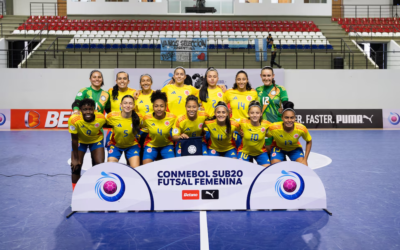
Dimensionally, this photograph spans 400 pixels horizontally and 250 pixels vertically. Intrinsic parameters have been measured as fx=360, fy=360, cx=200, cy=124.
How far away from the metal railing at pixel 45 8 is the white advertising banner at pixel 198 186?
23.3 metres

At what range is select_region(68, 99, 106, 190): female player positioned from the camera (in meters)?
4.66

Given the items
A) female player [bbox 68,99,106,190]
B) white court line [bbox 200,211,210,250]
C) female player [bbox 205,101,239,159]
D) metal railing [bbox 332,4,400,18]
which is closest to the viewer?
white court line [bbox 200,211,210,250]

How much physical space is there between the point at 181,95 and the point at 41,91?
10364 mm

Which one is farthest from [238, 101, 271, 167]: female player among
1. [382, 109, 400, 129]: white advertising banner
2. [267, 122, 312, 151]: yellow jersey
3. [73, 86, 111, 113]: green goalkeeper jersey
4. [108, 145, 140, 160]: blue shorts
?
[382, 109, 400, 129]: white advertising banner

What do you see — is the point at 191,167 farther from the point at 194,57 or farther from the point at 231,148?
the point at 194,57

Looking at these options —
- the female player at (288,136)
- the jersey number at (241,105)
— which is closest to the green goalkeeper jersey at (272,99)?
the jersey number at (241,105)

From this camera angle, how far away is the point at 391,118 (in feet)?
47.5

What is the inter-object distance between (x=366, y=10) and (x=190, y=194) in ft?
81.2

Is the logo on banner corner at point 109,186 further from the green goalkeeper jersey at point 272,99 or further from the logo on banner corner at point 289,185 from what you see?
the green goalkeeper jersey at point 272,99

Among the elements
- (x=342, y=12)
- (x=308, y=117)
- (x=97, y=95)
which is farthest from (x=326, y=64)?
(x=97, y=95)

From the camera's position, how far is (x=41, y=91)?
46.4 feet

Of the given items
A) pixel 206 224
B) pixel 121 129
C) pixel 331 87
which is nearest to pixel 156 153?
pixel 121 129

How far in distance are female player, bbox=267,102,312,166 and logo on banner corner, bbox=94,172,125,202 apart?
2.11 meters

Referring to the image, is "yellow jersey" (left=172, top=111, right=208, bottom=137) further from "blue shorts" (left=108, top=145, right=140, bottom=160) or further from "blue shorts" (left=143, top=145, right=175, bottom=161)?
"blue shorts" (left=108, top=145, right=140, bottom=160)
